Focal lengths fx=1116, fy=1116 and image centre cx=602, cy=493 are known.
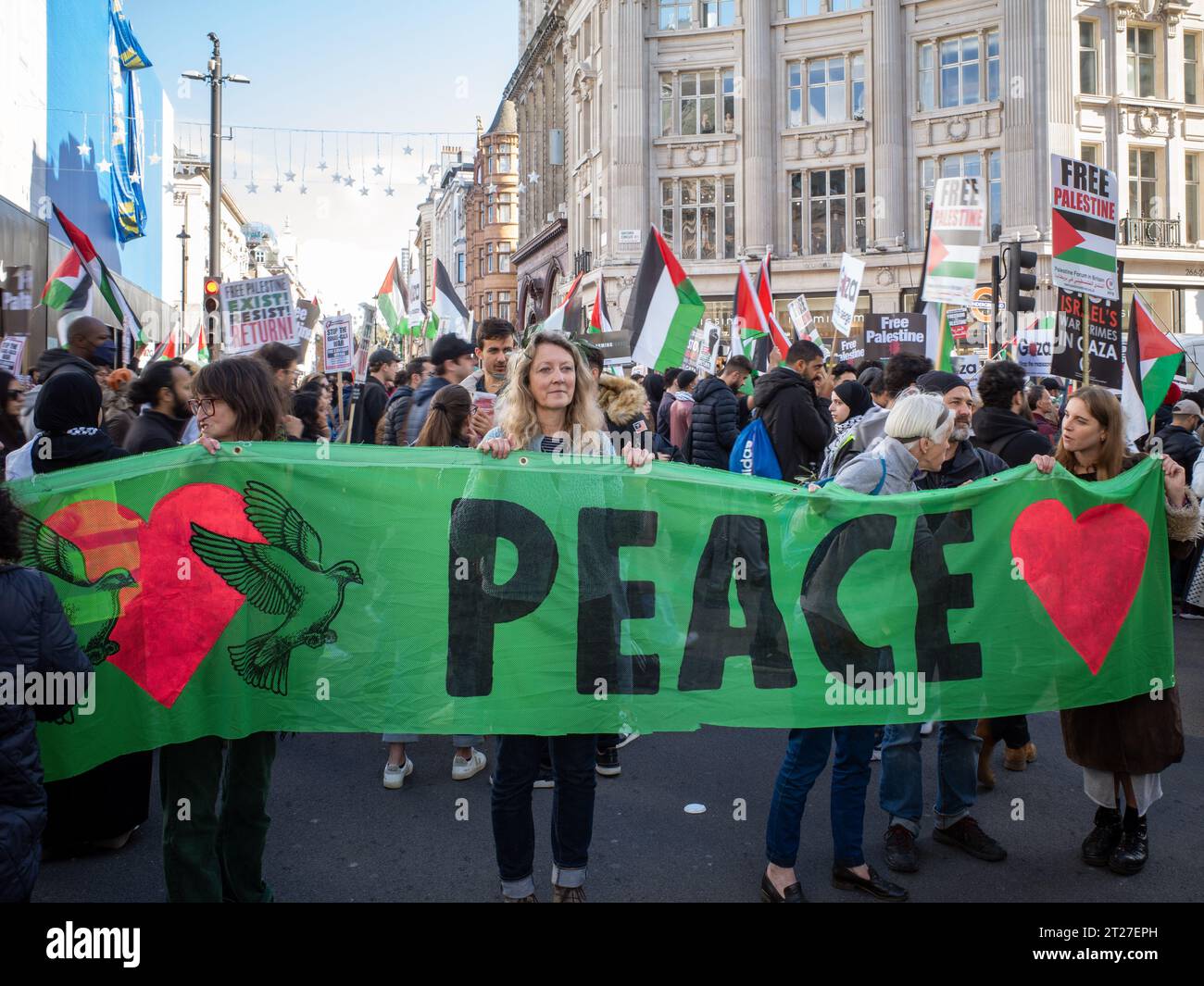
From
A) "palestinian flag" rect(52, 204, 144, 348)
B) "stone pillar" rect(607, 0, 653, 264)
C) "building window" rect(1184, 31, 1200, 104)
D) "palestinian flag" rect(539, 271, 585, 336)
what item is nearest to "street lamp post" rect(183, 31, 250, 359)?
"palestinian flag" rect(52, 204, 144, 348)

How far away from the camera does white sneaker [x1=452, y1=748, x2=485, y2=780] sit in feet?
19.3

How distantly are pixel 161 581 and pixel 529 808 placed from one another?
5.00 ft

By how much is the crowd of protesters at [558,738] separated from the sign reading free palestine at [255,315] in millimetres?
4044

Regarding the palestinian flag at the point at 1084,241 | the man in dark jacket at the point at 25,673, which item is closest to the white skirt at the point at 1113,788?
the man in dark jacket at the point at 25,673

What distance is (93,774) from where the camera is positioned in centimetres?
472

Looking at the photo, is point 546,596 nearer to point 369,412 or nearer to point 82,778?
point 82,778

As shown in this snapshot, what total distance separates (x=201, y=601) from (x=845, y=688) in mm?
2409

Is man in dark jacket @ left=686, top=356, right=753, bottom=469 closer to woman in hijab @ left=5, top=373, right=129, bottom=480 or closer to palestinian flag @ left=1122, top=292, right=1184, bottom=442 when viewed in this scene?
palestinian flag @ left=1122, top=292, right=1184, bottom=442

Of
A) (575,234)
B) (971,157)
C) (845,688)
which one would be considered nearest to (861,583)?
(845,688)

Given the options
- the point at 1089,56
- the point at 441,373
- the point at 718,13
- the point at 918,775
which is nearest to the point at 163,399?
the point at 441,373

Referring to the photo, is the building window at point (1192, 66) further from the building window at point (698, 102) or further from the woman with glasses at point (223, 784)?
the woman with glasses at point (223, 784)

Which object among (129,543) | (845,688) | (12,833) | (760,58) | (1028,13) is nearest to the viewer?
(12,833)
